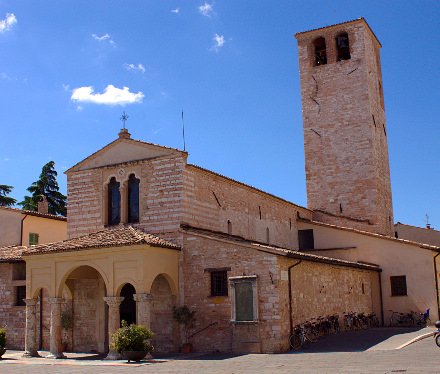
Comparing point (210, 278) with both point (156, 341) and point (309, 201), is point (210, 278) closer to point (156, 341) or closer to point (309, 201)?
point (156, 341)

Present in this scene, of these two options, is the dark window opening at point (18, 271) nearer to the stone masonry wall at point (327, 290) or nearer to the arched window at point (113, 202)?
the arched window at point (113, 202)

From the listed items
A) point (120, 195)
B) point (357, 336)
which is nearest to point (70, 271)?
point (120, 195)

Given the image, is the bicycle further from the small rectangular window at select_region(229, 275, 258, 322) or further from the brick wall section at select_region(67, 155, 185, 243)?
the brick wall section at select_region(67, 155, 185, 243)

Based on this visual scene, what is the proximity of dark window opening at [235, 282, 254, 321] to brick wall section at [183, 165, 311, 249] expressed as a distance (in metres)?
3.42

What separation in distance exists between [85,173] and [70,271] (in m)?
4.95

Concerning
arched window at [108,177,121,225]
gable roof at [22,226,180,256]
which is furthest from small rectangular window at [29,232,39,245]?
gable roof at [22,226,180,256]

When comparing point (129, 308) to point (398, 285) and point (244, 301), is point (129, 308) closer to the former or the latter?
point (244, 301)

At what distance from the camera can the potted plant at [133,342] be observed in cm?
1711

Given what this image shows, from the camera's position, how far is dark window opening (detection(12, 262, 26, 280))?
78.2ft

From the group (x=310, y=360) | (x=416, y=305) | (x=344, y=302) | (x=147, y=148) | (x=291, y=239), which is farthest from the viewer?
(x=291, y=239)

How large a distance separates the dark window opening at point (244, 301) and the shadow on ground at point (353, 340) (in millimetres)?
2023

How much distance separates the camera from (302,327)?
19938mm

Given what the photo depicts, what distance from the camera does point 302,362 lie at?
1530cm

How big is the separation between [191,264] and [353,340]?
652 cm
